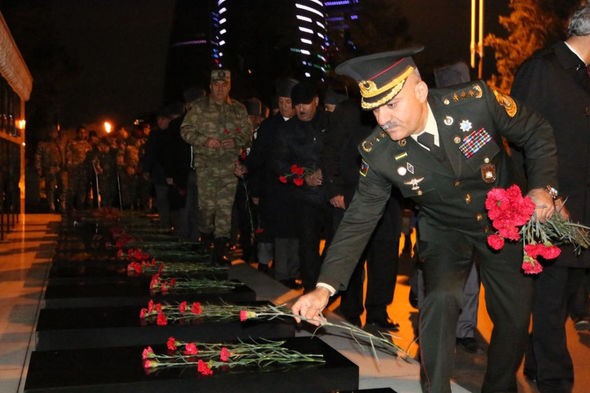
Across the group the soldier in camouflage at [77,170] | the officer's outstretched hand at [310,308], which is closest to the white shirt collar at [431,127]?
the officer's outstretched hand at [310,308]

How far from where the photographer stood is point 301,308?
2.97 metres

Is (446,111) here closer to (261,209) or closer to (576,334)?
(576,334)

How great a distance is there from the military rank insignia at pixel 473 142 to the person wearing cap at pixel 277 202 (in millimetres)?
4204

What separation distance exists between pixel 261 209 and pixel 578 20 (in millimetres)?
4801

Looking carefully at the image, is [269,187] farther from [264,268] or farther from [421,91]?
[421,91]

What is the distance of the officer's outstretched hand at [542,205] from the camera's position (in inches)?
122

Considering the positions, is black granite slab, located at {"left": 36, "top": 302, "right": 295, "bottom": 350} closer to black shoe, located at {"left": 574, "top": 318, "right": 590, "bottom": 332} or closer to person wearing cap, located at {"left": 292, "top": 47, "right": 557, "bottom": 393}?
person wearing cap, located at {"left": 292, "top": 47, "right": 557, "bottom": 393}

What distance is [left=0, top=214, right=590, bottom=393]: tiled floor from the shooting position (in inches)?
162

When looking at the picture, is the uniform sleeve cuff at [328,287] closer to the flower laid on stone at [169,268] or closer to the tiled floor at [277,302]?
the tiled floor at [277,302]

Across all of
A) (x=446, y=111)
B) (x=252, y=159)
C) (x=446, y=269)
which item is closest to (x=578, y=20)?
(x=446, y=111)

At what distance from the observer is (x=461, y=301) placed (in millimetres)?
3375

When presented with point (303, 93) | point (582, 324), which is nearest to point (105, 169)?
point (303, 93)

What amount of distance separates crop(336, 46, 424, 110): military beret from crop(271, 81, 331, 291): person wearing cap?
3771mm

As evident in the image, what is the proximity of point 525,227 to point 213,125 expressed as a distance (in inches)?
227
